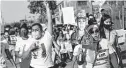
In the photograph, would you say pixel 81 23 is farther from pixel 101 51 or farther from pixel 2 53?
pixel 101 51

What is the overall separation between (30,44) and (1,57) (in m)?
1.49

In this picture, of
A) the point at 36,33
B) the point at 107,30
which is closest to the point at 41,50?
the point at 36,33

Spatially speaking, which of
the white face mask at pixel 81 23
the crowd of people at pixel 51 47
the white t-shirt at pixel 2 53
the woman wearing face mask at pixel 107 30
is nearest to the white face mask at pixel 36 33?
the crowd of people at pixel 51 47

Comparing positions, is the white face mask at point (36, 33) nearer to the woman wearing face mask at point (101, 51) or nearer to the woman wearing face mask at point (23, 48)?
the woman wearing face mask at point (23, 48)

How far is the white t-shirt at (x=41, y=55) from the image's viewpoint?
4660mm

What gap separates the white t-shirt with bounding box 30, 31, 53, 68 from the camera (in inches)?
183

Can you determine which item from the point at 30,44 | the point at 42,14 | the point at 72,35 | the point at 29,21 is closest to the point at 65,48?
the point at 72,35

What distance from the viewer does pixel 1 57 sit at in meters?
6.11

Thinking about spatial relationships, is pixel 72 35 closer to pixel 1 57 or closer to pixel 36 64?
pixel 1 57

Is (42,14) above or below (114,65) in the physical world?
above

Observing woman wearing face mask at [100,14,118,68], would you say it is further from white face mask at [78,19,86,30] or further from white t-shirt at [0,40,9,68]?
white t-shirt at [0,40,9,68]

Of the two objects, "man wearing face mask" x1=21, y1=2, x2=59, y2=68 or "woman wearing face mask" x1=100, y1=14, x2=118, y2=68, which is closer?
"man wearing face mask" x1=21, y1=2, x2=59, y2=68

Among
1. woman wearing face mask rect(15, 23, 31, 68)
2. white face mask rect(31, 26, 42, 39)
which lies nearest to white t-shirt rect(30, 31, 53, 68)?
white face mask rect(31, 26, 42, 39)

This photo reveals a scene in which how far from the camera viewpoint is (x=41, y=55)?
4.68 metres
